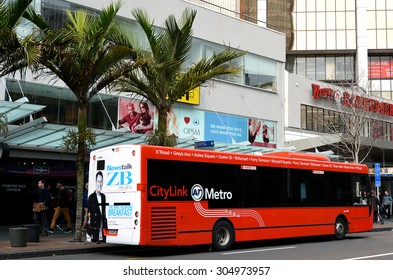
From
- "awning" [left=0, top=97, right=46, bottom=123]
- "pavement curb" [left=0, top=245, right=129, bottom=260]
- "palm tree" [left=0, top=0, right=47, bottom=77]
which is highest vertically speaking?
"palm tree" [left=0, top=0, right=47, bottom=77]

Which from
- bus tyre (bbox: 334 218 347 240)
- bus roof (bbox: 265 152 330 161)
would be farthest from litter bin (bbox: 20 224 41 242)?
bus tyre (bbox: 334 218 347 240)

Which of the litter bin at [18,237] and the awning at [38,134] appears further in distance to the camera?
the awning at [38,134]

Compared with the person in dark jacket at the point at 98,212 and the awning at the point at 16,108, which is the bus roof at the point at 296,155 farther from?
the awning at the point at 16,108

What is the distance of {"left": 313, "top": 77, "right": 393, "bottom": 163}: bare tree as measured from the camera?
109 feet

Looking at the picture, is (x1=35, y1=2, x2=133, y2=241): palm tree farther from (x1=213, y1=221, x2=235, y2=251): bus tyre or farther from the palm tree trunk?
(x1=213, y1=221, x2=235, y2=251): bus tyre

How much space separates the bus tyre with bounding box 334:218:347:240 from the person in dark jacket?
30.9 feet

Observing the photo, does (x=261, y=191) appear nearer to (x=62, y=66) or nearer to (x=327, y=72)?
(x=62, y=66)

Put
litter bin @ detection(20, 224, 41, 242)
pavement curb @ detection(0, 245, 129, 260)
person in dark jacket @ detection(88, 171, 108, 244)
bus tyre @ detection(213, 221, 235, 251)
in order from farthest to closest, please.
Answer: litter bin @ detection(20, 224, 41, 242) → bus tyre @ detection(213, 221, 235, 251) → person in dark jacket @ detection(88, 171, 108, 244) → pavement curb @ detection(0, 245, 129, 260)

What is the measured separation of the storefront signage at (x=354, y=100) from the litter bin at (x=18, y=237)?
2548cm

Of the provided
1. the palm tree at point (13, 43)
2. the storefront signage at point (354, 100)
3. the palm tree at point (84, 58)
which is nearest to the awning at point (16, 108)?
the palm tree at point (84, 58)

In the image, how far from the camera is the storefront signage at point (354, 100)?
3534 cm

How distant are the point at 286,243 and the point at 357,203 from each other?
4292 millimetres

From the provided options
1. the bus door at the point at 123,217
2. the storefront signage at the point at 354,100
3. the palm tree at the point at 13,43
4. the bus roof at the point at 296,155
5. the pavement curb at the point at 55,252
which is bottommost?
the pavement curb at the point at 55,252

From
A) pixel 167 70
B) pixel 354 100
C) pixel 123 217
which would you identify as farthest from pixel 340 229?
pixel 354 100
